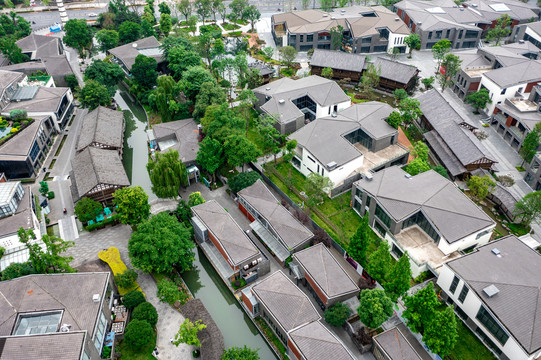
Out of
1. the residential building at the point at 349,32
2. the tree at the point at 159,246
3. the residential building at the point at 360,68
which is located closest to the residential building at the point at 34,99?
the tree at the point at 159,246

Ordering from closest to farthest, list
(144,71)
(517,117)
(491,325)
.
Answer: (491,325), (517,117), (144,71)

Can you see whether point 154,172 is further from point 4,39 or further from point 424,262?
point 4,39

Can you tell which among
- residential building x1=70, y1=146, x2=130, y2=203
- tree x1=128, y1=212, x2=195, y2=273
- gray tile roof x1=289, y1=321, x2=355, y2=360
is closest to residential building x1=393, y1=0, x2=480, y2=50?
residential building x1=70, y1=146, x2=130, y2=203

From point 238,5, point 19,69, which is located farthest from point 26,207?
point 238,5

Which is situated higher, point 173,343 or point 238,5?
point 238,5

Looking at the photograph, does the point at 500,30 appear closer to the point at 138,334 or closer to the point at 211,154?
the point at 211,154

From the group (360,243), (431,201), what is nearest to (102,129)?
(360,243)
